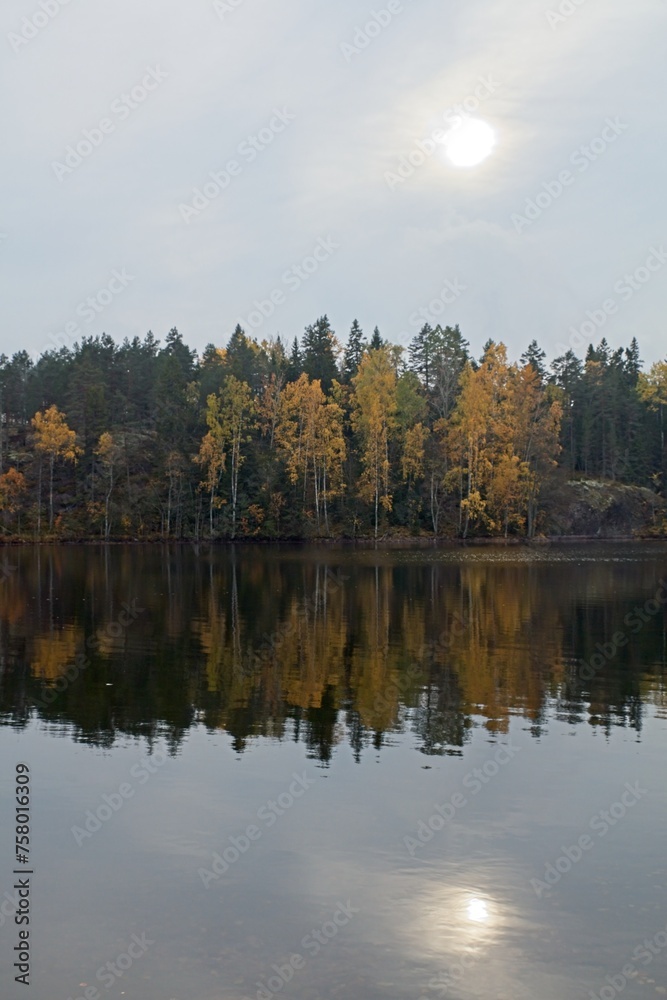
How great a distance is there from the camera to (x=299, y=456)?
367 ft

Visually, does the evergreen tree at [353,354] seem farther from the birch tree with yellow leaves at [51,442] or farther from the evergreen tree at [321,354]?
the birch tree with yellow leaves at [51,442]

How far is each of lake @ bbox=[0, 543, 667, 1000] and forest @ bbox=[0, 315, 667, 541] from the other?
7738cm

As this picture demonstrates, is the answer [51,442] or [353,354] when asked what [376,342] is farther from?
[51,442]

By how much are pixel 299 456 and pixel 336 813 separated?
98283 millimetres

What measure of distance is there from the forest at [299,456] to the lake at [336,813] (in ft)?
254

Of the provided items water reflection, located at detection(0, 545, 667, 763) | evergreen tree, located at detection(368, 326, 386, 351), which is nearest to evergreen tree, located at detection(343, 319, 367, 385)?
evergreen tree, located at detection(368, 326, 386, 351)

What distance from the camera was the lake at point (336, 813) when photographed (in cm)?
981

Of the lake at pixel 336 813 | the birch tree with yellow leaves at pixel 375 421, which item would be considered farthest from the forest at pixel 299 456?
the lake at pixel 336 813

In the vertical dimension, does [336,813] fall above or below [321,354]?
below

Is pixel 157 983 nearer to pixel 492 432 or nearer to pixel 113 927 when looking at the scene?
pixel 113 927

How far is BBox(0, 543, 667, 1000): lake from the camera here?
32.2 feet

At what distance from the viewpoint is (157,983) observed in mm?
9383

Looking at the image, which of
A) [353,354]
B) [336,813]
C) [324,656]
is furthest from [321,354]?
[336,813]

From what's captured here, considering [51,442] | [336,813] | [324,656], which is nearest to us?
[336,813]
